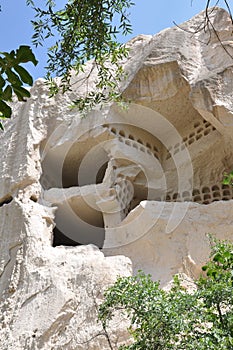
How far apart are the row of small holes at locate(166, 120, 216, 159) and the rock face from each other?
0.06ft

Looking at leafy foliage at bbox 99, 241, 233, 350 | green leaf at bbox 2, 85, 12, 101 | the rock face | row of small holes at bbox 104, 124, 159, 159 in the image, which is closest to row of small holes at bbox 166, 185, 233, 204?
the rock face

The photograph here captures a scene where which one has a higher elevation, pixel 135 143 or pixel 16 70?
pixel 135 143

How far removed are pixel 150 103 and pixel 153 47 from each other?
921mm

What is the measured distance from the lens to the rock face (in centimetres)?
586

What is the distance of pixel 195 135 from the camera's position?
815 cm

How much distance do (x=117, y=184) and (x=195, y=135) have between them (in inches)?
60.6

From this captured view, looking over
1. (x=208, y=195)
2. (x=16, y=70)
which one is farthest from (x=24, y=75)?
(x=208, y=195)

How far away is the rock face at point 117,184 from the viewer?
19.2 feet

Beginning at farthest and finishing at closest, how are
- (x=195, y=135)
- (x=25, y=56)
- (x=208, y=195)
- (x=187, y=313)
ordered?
(x=195, y=135), (x=208, y=195), (x=187, y=313), (x=25, y=56)

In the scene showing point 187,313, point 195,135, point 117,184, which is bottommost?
point 187,313

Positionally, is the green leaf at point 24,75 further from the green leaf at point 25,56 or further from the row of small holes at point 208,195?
the row of small holes at point 208,195

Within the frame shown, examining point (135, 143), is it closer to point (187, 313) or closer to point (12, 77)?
point (187, 313)

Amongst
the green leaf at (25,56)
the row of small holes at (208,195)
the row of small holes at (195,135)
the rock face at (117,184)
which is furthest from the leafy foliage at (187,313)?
the row of small holes at (195,135)

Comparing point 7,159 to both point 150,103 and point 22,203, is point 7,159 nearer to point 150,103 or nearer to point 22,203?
point 22,203
